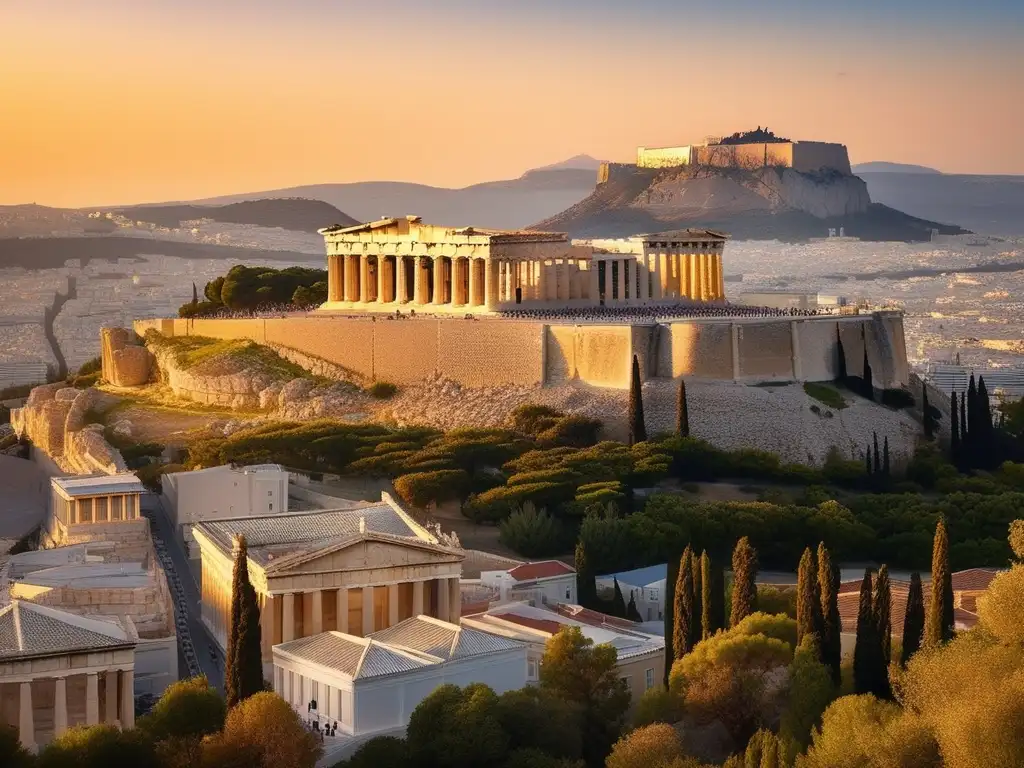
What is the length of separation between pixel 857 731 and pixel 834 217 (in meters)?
147

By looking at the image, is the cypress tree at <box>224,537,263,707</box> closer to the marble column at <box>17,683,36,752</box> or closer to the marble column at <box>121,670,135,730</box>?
the marble column at <box>121,670,135,730</box>

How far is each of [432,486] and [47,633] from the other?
20.2 m

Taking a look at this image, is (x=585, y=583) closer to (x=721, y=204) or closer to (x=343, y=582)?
(x=343, y=582)

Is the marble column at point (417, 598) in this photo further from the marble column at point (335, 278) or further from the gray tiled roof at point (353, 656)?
the marble column at point (335, 278)

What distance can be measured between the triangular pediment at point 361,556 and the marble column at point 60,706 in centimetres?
530

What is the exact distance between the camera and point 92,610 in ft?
129

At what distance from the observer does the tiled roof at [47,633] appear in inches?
1355

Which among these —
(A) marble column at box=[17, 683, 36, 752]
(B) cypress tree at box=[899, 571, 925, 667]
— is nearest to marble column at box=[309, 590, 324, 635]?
(A) marble column at box=[17, 683, 36, 752]

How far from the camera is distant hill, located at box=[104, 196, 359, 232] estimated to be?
166 metres

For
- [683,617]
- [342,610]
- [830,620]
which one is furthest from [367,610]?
[830,620]

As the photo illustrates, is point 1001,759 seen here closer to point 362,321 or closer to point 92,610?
point 92,610

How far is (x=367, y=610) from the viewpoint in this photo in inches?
1567

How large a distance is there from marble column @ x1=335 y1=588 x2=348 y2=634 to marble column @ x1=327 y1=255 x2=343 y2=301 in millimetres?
33789

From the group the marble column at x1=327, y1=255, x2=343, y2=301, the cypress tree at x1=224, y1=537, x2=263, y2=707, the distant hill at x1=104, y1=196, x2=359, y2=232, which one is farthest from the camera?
the distant hill at x1=104, y1=196, x2=359, y2=232
